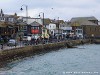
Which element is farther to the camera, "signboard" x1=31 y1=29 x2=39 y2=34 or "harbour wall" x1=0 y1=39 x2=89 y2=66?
"signboard" x1=31 y1=29 x2=39 y2=34

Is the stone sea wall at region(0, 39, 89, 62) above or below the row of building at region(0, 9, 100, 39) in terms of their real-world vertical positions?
below

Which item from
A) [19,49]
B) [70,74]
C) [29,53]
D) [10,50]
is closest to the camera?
[70,74]

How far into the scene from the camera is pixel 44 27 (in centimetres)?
12712

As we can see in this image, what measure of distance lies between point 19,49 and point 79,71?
18.9 meters

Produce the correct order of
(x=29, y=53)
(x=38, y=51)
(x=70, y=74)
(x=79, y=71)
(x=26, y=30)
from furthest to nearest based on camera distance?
(x=26, y=30) < (x=38, y=51) < (x=29, y=53) < (x=79, y=71) < (x=70, y=74)

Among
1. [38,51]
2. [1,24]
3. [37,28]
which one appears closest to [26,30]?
[37,28]

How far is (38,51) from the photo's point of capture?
76.6 m

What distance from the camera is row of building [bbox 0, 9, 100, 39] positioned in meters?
101

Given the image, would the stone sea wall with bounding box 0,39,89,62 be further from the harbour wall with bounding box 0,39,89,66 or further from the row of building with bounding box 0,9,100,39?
the row of building with bounding box 0,9,100,39

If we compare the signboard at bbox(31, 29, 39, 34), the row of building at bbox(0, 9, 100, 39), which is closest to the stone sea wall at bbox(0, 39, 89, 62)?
the row of building at bbox(0, 9, 100, 39)

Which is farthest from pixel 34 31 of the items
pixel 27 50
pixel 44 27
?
pixel 27 50

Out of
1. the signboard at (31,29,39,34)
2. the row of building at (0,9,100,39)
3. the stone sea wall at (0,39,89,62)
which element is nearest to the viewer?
the stone sea wall at (0,39,89,62)

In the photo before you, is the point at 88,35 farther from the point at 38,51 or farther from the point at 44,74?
the point at 44,74

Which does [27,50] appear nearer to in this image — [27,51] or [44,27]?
[27,51]
